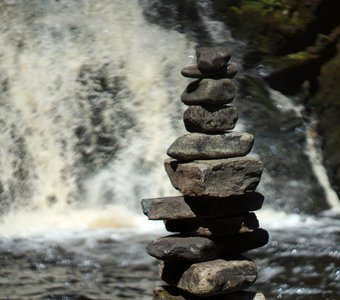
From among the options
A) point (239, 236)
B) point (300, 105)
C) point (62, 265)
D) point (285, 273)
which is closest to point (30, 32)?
point (300, 105)

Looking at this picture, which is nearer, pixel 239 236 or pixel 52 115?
pixel 239 236

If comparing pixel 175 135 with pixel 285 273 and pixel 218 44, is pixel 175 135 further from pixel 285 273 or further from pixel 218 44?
pixel 285 273

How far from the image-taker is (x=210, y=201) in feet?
25.7

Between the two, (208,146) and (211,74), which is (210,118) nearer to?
(208,146)

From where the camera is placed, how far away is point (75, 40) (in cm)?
1571

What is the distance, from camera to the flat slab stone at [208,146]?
7.79 m

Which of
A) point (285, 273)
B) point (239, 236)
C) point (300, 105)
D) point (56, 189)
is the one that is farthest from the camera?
point (300, 105)

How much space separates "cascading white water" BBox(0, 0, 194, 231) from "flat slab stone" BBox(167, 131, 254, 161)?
6.17m

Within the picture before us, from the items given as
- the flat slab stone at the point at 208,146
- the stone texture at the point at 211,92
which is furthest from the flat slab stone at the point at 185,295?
the stone texture at the point at 211,92

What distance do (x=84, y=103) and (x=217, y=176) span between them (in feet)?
24.8

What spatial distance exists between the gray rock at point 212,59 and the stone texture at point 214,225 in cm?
116

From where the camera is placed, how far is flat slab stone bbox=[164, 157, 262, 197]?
25.1 ft

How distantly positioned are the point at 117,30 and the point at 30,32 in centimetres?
133

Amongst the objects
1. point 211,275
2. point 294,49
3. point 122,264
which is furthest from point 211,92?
point 294,49
